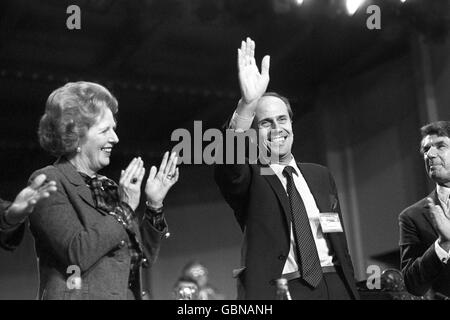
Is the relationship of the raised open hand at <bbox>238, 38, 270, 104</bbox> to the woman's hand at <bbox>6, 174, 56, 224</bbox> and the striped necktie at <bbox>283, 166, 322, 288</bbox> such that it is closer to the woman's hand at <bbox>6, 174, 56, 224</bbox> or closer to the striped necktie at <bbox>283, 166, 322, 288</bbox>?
the striped necktie at <bbox>283, 166, 322, 288</bbox>

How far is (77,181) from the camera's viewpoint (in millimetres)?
1913

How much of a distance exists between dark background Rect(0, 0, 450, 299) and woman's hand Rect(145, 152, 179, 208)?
2790 millimetres

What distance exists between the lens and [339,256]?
212 cm

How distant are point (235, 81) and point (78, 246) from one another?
4.68m

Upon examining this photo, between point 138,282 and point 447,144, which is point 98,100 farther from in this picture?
point 447,144

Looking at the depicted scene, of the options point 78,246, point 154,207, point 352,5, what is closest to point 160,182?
point 154,207

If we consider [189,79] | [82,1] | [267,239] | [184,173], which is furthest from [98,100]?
[184,173]

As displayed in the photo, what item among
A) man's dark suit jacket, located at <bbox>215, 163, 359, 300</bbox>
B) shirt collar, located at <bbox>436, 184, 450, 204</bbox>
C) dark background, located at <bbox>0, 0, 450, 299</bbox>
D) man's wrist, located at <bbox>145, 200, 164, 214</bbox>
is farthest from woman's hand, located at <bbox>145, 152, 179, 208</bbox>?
dark background, located at <bbox>0, 0, 450, 299</bbox>

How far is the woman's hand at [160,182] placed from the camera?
200cm

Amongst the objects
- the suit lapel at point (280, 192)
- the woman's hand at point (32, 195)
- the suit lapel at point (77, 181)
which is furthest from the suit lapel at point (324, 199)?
the woman's hand at point (32, 195)

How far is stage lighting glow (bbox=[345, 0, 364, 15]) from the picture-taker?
16.2 feet

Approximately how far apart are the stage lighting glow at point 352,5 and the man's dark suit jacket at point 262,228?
3.00 meters

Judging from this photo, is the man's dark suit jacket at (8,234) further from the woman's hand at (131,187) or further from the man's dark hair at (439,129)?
the man's dark hair at (439,129)

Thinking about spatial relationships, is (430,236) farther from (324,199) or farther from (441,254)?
(324,199)
